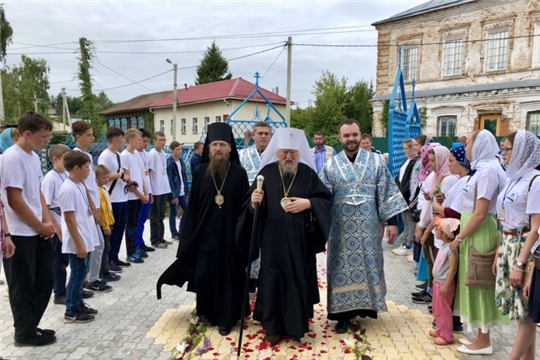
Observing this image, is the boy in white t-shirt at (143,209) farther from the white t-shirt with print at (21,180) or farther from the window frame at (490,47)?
the window frame at (490,47)

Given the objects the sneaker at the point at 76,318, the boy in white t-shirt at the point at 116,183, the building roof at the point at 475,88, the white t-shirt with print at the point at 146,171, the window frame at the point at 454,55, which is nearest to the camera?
the sneaker at the point at 76,318

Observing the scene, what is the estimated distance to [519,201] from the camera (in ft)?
9.83

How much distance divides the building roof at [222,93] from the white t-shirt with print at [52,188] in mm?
25437

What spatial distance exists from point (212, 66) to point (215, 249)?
45201 millimetres

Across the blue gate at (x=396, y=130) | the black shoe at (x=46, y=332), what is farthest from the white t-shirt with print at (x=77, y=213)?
the blue gate at (x=396, y=130)

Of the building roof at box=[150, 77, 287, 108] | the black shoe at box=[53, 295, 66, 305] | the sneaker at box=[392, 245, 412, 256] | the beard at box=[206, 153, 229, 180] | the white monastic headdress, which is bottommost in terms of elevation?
the sneaker at box=[392, 245, 412, 256]

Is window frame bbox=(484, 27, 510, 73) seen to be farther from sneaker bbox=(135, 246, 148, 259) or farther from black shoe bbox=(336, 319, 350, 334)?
black shoe bbox=(336, 319, 350, 334)

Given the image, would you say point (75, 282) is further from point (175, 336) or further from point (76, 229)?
point (175, 336)

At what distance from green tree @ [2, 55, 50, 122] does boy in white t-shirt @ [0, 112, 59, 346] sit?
125ft

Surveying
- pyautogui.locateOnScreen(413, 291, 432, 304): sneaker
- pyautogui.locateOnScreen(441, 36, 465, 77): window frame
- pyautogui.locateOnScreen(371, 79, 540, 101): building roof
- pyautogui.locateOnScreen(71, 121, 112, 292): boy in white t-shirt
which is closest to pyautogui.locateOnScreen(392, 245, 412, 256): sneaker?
pyautogui.locateOnScreen(413, 291, 432, 304): sneaker

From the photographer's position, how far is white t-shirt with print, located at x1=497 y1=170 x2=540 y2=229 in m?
2.85

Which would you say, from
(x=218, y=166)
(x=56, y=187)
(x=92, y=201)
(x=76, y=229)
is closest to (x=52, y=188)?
(x=56, y=187)

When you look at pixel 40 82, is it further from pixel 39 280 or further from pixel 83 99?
pixel 39 280

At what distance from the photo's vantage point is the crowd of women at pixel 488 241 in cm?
295
